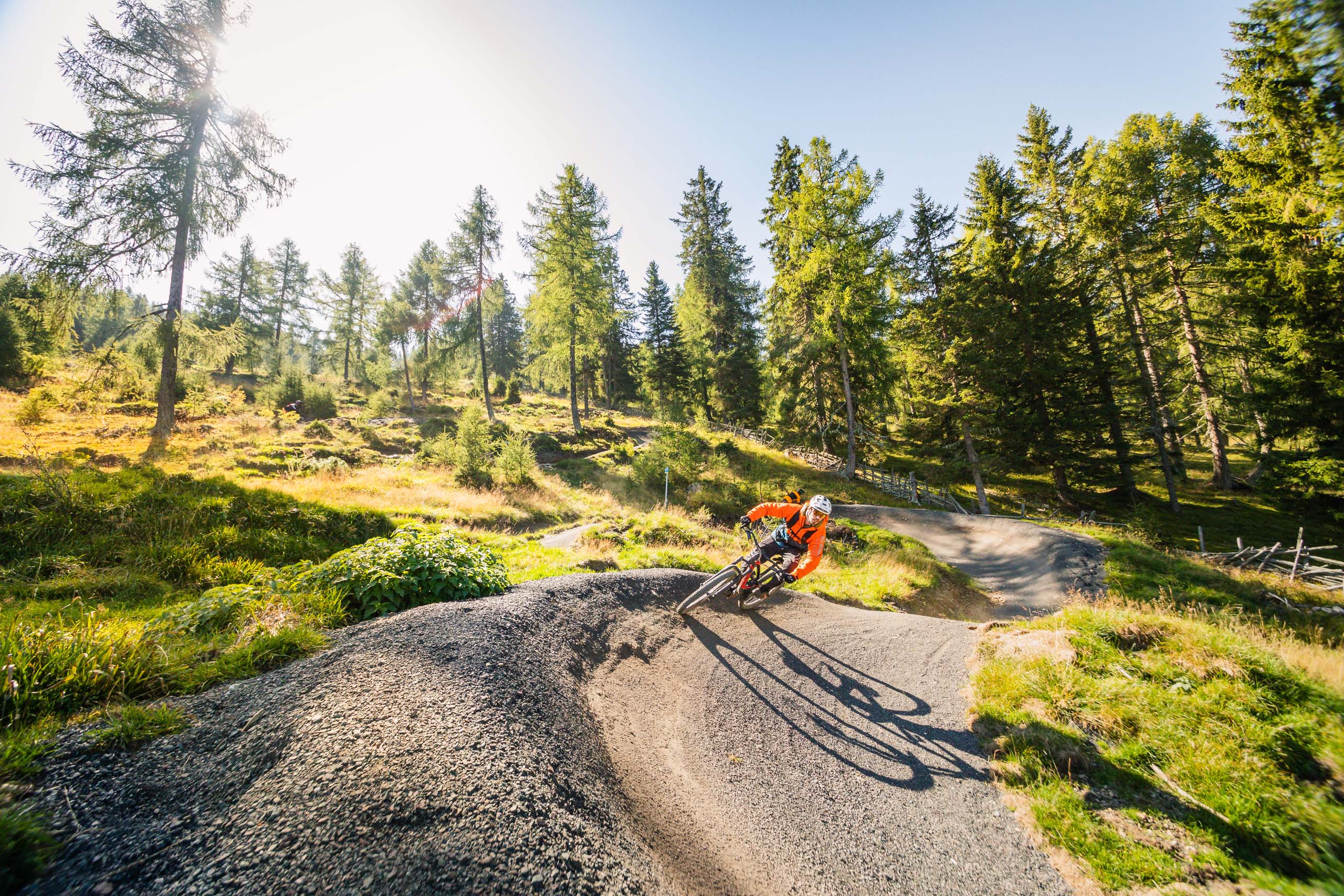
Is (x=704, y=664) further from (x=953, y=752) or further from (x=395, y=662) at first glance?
(x=395, y=662)

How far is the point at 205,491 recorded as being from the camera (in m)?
8.02

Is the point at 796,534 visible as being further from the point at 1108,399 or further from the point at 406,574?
the point at 1108,399

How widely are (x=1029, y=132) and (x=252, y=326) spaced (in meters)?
60.9

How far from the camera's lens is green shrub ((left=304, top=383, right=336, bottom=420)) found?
29.5 meters

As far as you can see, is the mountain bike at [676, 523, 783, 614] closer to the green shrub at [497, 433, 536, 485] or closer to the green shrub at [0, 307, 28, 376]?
the green shrub at [497, 433, 536, 485]

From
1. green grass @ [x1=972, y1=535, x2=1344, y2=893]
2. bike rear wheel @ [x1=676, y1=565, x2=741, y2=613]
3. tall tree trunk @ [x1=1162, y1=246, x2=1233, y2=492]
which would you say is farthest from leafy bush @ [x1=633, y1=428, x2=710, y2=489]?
tall tree trunk @ [x1=1162, y1=246, x2=1233, y2=492]

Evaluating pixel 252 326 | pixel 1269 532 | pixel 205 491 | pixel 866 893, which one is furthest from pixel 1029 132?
pixel 252 326

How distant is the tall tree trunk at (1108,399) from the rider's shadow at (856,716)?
82.9 ft

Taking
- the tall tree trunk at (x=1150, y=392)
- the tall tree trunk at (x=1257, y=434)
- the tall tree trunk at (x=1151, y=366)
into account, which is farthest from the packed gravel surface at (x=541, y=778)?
the tall tree trunk at (x=1151, y=366)

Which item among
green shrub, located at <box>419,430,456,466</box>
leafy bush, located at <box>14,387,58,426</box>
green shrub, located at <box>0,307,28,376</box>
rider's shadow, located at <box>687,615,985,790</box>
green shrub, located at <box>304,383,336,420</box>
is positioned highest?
green shrub, located at <box>0,307,28,376</box>

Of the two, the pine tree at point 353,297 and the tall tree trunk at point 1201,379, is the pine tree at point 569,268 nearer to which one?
the pine tree at point 353,297

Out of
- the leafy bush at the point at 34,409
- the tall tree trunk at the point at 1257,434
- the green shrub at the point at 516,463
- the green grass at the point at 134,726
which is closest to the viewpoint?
the green grass at the point at 134,726

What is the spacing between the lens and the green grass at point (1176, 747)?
3094 millimetres

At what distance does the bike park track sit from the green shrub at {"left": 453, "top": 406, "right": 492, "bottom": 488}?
12.4 metres
